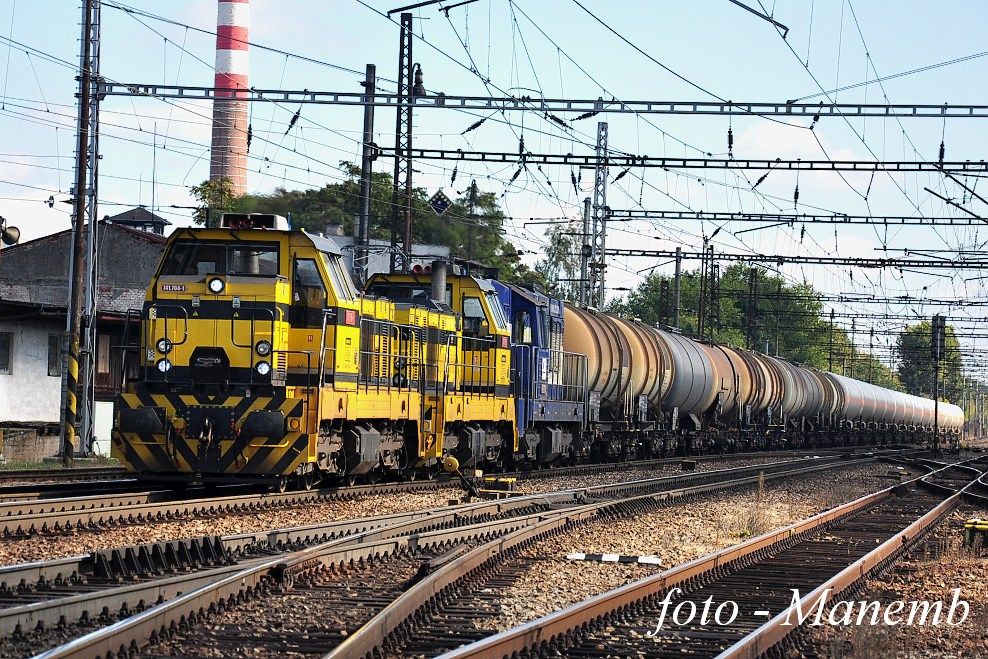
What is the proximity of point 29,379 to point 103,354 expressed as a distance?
349 centimetres

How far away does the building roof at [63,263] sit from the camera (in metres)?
46.4

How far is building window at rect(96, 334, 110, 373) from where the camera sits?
34.0 m

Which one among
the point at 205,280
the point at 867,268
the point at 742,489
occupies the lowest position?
the point at 742,489

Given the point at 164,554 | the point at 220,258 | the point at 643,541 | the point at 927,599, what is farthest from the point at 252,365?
the point at 927,599

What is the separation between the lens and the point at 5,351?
99.2 ft

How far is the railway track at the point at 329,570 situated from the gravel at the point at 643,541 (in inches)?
17.0

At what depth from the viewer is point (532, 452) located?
78.2 feet

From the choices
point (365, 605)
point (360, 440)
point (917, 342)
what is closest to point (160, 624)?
point (365, 605)

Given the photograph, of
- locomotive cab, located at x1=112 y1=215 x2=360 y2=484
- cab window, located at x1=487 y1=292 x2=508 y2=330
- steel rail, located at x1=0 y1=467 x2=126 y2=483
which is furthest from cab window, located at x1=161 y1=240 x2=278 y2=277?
cab window, located at x1=487 y1=292 x2=508 y2=330

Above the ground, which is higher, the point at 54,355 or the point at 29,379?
the point at 54,355

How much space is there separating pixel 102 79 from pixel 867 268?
27.9 metres

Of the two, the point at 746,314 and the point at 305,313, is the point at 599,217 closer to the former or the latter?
the point at 305,313

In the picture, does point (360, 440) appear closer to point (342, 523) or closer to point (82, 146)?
point (342, 523)

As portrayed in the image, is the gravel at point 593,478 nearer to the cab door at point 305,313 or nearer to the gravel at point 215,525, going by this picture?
the gravel at point 215,525
